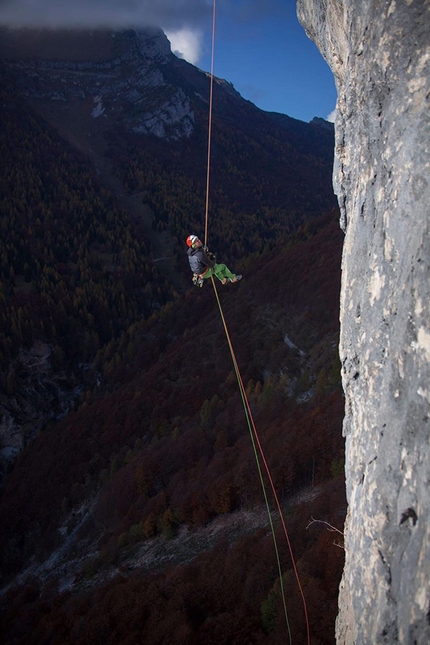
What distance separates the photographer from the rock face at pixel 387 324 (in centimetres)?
439

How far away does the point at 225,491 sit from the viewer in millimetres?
22391

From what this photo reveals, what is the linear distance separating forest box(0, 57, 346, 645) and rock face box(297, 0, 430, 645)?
6.55 m

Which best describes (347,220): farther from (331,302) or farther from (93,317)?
(93,317)

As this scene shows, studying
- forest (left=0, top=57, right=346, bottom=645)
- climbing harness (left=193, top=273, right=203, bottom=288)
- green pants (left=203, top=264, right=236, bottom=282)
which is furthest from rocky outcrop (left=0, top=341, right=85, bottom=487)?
green pants (left=203, top=264, right=236, bottom=282)

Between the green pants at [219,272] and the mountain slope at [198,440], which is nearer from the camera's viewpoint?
the green pants at [219,272]

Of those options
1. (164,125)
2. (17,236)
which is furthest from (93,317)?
(164,125)

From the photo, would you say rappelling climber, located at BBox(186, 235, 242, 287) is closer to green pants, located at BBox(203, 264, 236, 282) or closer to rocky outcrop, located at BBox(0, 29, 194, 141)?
green pants, located at BBox(203, 264, 236, 282)

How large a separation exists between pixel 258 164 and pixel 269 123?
55.9 meters

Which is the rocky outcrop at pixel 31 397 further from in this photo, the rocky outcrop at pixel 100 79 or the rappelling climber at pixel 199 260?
the rocky outcrop at pixel 100 79

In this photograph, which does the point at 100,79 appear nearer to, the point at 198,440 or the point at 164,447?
the point at 164,447

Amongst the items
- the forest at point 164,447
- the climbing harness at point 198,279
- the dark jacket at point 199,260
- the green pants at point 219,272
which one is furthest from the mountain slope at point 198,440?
the dark jacket at point 199,260

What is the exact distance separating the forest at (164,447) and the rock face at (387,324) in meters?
6.55

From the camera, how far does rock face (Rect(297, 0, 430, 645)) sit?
439cm

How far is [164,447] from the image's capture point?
31859mm
